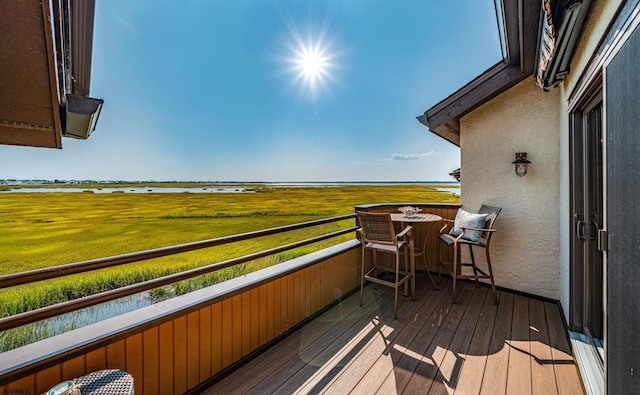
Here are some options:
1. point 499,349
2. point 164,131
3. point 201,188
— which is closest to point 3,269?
point 164,131

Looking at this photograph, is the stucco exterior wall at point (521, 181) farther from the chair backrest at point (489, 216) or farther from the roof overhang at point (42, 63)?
the roof overhang at point (42, 63)

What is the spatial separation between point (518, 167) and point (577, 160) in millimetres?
971

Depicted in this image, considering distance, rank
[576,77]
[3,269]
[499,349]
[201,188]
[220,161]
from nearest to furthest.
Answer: [576,77], [499,349], [3,269], [220,161], [201,188]

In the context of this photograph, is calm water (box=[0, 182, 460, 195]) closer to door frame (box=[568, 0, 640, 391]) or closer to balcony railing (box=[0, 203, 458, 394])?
door frame (box=[568, 0, 640, 391])

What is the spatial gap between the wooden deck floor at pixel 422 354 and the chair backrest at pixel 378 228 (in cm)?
75

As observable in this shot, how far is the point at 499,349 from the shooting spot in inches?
82.3

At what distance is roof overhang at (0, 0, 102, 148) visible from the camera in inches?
36.4

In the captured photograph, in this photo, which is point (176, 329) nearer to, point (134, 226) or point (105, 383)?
point (105, 383)

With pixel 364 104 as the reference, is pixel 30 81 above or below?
below

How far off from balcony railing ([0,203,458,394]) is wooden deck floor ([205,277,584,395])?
171 millimetres

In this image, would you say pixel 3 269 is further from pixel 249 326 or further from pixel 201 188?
pixel 201 188

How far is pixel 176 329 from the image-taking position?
1.57 m

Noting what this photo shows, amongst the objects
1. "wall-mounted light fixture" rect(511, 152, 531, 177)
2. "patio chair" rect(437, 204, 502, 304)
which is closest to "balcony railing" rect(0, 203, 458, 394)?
"patio chair" rect(437, 204, 502, 304)

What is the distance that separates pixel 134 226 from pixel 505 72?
89.8ft
